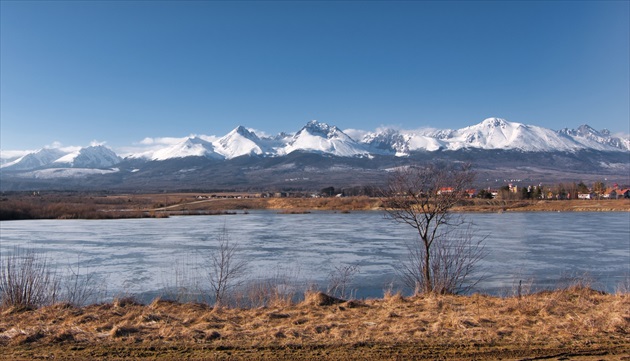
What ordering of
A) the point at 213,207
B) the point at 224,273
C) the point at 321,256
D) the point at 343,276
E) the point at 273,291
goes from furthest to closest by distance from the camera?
the point at 213,207
the point at 321,256
the point at 224,273
the point at 343,276
the point at 273,291

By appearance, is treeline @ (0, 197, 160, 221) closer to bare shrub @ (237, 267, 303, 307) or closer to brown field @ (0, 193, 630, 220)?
brown field @ (0, 193, 630, 220)

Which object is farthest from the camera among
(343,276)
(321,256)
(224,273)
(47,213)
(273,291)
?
(47,213)

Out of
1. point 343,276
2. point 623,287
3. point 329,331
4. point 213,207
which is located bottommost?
point 213,207

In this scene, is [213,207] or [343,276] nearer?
[343,276]

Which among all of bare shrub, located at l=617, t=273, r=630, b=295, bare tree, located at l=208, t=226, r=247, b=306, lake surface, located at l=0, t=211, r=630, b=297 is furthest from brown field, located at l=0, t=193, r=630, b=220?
bare shrub, located at l=617, t=273, r=630, b=295

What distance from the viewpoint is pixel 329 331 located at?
6.68 m

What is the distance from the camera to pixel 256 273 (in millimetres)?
16016

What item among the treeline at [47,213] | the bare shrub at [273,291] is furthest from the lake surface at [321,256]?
the treeline at [47,213]

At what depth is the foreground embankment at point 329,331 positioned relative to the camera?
5.74 meters

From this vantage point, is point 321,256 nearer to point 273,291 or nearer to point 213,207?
point 273,291

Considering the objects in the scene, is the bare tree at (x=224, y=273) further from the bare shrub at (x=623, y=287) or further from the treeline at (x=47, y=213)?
the treeline at (x=47, y=213)

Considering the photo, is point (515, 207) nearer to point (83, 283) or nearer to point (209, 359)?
point (83, 283)

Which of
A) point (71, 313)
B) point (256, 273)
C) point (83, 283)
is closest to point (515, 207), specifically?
point (256, 273)

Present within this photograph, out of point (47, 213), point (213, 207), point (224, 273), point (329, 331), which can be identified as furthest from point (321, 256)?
point (213, 207)
